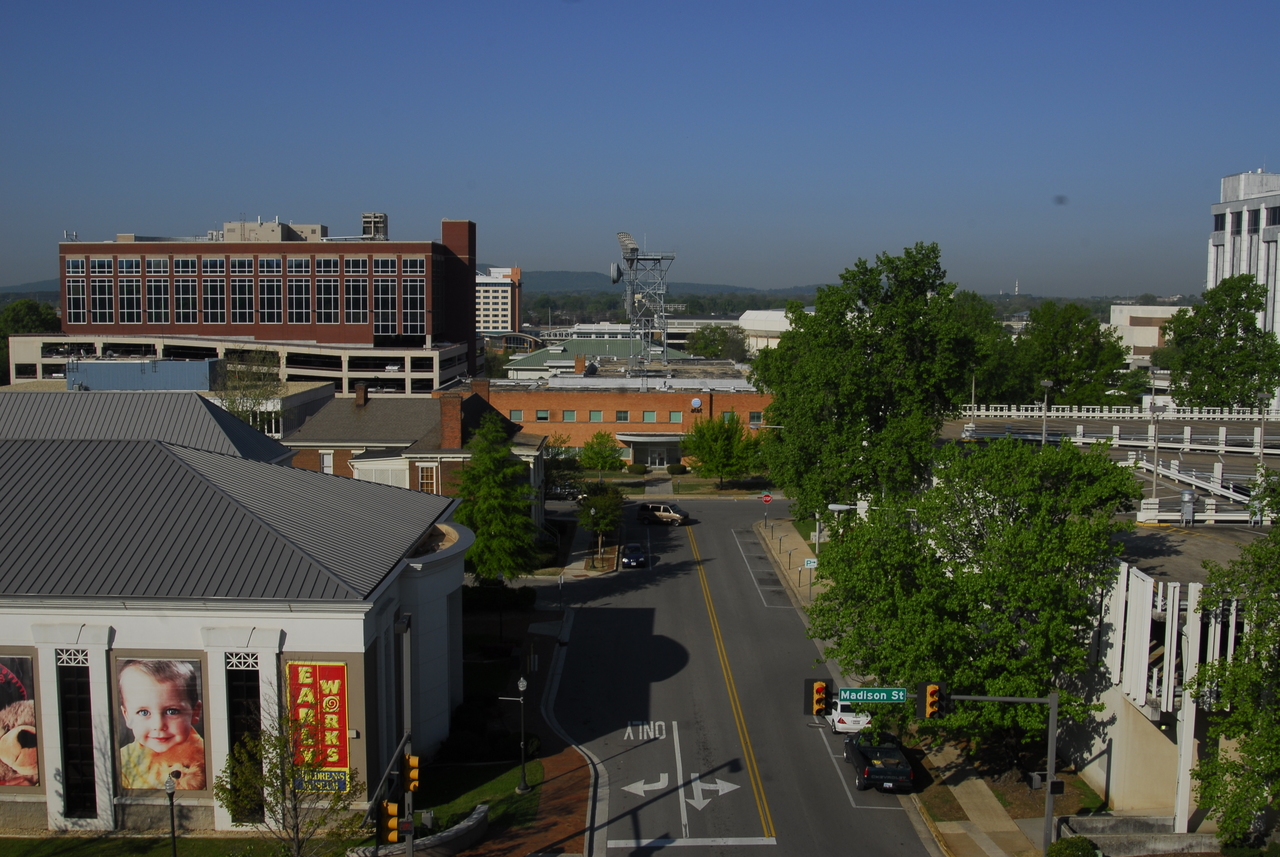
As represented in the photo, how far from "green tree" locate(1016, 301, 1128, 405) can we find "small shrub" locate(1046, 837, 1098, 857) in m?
67.7

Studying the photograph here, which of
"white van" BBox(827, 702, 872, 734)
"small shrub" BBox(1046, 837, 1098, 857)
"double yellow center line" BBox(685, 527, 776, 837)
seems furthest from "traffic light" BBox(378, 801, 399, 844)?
"white van" BBox(827, 702, 872, 734)

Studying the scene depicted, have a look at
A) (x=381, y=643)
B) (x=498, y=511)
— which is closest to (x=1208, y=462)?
(x=498, y=511)

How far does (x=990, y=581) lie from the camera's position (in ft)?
84.7

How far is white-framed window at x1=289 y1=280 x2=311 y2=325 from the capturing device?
418 ft

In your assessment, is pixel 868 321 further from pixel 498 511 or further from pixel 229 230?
pixel 229 230

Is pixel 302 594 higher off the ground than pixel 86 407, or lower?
lower

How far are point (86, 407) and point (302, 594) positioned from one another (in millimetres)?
19935

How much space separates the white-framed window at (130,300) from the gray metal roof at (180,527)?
352 feet

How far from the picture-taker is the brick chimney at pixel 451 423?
2053 inches

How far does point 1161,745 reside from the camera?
85.2 feet

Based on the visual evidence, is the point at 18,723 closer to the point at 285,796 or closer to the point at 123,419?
the point at 285,796

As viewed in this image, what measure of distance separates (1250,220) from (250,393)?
350 ft

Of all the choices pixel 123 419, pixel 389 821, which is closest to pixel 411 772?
pixel 389 821

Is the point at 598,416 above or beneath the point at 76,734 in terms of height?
above
